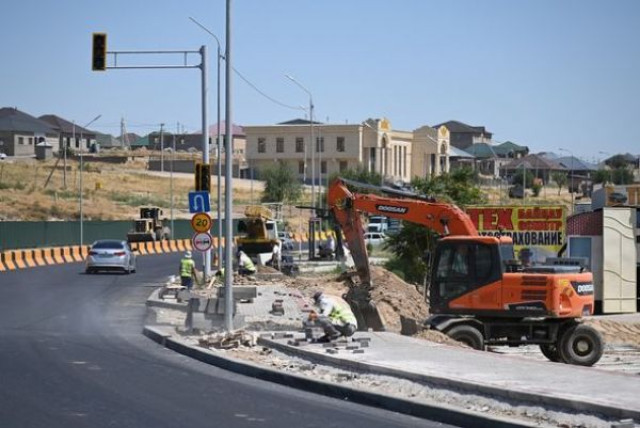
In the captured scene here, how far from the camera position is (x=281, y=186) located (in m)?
98.3

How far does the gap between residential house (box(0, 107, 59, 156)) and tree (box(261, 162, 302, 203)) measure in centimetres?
4815

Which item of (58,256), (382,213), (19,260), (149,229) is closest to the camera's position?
(382,213)

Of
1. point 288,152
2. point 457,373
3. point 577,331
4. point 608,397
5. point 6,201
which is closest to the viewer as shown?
point 608,397

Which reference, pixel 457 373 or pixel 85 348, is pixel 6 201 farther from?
pixel 457 373

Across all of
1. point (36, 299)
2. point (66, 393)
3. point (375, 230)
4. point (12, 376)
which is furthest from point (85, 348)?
point (375, 230)

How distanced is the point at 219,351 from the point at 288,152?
94.1 metres

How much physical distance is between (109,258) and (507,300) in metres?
27.8

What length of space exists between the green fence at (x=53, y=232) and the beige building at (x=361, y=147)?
2932cm

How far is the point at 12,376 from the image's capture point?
16.9 meters

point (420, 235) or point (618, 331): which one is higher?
point (420, 235)

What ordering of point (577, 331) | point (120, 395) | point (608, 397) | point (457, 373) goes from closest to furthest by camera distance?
point (608, 397) → point (120, 395) → point (457, 373) → point (577, 331)

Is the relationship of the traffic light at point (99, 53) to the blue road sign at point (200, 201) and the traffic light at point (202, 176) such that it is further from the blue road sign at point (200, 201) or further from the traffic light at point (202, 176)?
the blue road sign at point (200, 201)

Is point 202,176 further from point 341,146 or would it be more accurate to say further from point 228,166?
point 341,146

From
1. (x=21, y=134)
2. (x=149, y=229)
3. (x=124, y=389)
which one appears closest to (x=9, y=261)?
(x=149, y=229)
